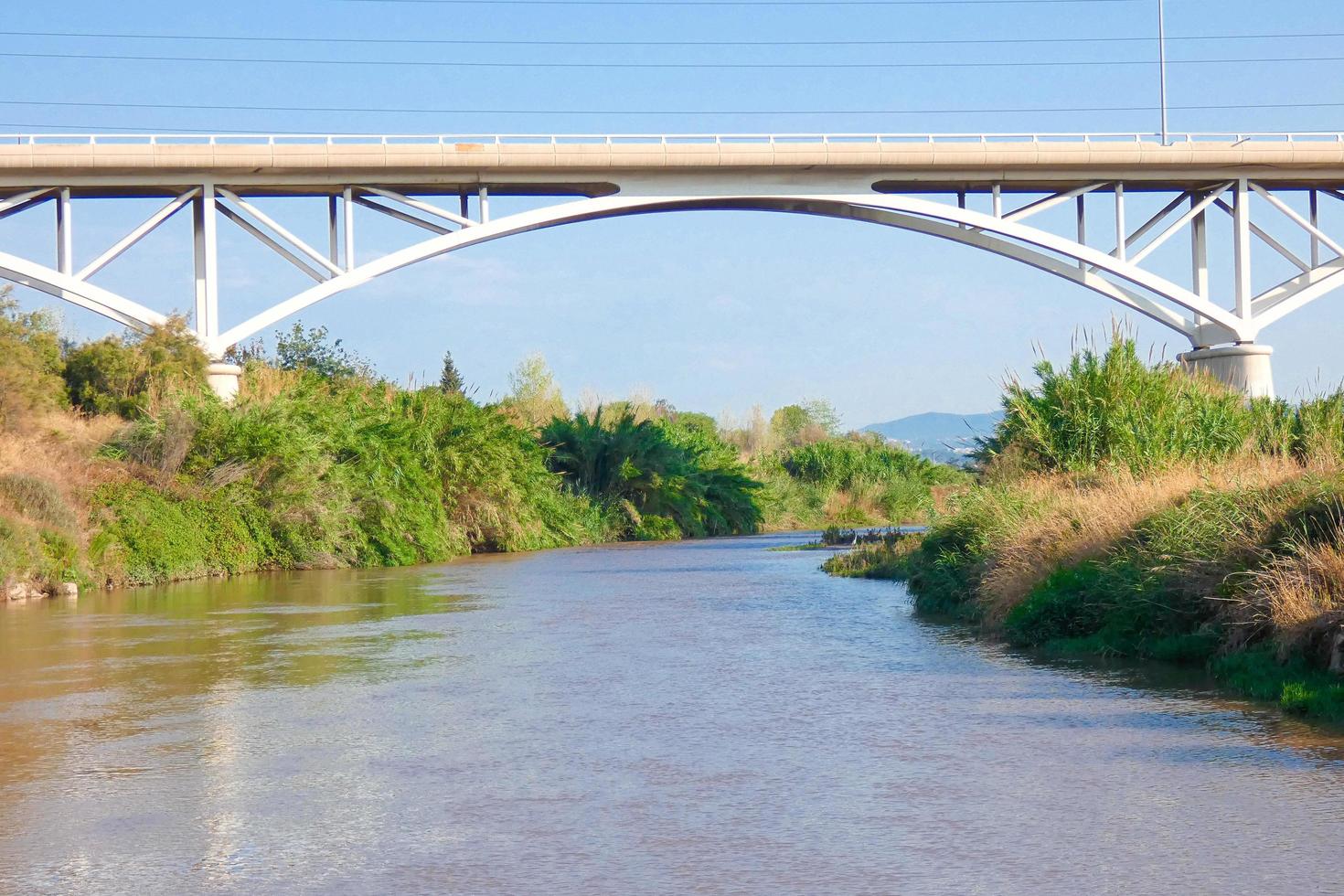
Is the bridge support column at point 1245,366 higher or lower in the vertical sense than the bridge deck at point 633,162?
lower

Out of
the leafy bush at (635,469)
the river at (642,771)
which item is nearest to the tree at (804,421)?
the leafy bush at (635,469)

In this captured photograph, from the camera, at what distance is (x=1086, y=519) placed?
556 inches

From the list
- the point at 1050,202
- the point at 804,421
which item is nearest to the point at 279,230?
the point at 1050,202

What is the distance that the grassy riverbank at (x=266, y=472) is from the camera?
23594 mm

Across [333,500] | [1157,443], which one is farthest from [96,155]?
[1157,443]

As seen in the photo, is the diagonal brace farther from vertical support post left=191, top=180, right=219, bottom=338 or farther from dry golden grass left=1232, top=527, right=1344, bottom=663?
dry golden grass left=1232, top=527, right=1344, bottom=663

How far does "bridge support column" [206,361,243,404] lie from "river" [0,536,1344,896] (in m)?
16.6

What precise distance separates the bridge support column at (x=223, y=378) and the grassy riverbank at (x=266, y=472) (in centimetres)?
29

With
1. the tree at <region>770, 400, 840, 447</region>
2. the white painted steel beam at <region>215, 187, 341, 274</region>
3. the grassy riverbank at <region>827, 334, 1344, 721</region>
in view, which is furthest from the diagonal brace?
the tree at <region>770, 400, 840, 447</region>

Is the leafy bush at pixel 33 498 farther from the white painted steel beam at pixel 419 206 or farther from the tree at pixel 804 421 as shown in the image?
the tree at pixel 804 421

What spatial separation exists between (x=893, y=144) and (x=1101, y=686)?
81.2ft

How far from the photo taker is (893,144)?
1334 inches

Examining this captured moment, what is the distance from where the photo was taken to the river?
6.04 metres

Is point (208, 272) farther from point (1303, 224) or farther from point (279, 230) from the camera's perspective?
point (1303, 224)
